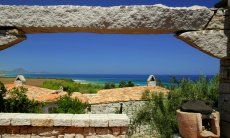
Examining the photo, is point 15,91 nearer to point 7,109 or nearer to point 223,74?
point 7,109

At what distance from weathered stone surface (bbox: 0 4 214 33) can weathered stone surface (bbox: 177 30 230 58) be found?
16cm

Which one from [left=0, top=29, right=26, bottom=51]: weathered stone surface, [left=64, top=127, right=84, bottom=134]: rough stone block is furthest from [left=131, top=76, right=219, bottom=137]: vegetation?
[left=0, top=29, right=26, bottom=51]: weathered stone surface

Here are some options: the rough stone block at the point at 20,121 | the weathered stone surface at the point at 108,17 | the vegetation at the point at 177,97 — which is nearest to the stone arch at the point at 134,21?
the weathered stone surface at the point at 108,17

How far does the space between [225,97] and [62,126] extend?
3187 mm

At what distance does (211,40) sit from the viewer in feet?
21.2

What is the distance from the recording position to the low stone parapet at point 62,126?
5648 millimetres

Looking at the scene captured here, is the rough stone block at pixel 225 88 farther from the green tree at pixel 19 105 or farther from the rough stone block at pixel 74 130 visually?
the green tree at pixel 19 105

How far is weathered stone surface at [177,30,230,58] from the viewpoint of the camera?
6.44 m

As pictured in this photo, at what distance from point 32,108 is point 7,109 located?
101 centimetres

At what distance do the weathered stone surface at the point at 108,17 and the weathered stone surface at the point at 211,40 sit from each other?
164mm

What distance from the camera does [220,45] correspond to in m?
6.43

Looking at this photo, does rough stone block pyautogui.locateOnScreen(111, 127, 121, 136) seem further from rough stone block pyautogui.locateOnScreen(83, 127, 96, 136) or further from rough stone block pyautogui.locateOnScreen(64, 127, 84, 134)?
rough stone block pyautogui.locateOnScreen(64, 127, 84, 134)

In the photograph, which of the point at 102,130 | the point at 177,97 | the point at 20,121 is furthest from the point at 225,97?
the point at 177,97

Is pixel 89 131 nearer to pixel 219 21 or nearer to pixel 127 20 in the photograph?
pixel 127 20
